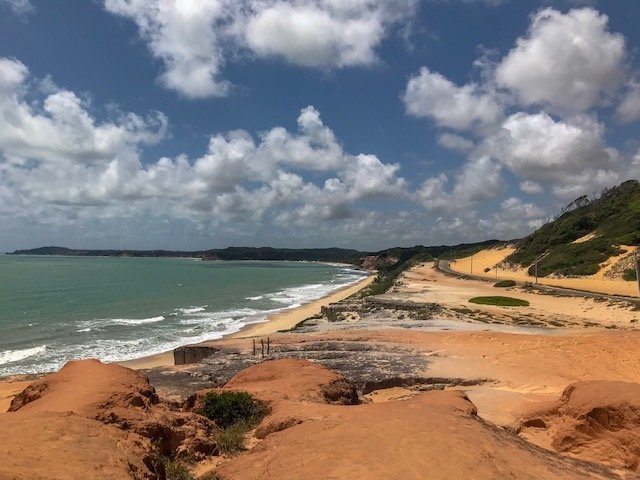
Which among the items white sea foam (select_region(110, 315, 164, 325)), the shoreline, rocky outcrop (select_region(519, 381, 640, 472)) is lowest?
the shoreline

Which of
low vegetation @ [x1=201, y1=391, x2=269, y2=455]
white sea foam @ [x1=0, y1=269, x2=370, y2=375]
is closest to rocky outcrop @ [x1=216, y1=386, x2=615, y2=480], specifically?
low vegetation @ [x1=201, y1=391, x2=269, y2=455]

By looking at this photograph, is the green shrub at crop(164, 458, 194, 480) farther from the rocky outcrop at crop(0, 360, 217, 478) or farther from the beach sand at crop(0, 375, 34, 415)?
the beach sand at crop(0, 375, 34, 415)

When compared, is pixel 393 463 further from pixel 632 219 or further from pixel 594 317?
pixel 632 219

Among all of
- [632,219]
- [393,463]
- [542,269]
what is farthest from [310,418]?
[632,219]

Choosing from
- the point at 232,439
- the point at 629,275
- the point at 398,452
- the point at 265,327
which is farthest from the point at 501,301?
the point at 398,452

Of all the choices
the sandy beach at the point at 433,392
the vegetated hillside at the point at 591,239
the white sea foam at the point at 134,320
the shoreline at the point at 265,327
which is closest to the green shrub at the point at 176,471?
the sandy beach at the point at 433,392

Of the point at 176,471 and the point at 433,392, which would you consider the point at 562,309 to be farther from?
the point at 176,471
